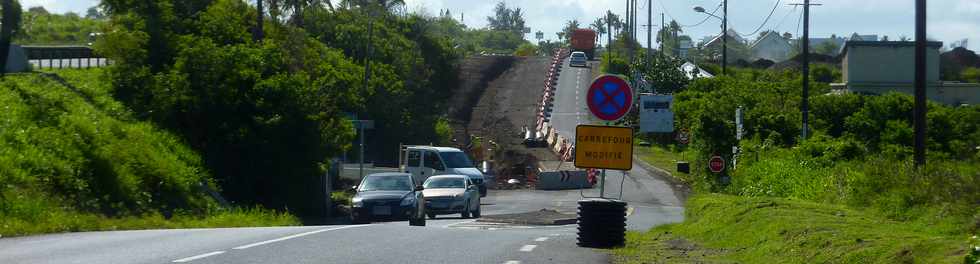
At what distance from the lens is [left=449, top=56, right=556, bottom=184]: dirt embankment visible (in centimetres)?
6362

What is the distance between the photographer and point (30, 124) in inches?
1226

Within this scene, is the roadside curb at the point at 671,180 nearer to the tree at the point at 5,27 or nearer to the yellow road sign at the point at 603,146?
the tree at the point at 5,27

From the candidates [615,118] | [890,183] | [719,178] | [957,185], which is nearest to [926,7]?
[890,183]

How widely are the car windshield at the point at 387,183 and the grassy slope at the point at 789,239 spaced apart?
11.9 m

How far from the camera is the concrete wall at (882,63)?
7294 centimetres

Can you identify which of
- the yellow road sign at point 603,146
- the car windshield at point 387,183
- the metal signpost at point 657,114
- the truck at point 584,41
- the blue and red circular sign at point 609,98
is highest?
the truck at point 584,41

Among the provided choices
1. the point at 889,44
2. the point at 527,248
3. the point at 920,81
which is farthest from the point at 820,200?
the point at 889,44

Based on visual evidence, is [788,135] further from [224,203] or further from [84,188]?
[84,188]

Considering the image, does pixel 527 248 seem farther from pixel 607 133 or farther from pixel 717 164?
pixel 717 164

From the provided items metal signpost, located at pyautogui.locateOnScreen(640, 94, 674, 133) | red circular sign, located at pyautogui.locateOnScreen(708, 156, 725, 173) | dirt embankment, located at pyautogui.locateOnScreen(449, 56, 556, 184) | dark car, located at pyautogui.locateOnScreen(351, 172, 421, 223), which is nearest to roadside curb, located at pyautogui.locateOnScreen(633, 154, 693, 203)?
metal signpost, located at pyautogui.locateOnScreen(640, 94, 674, 133)

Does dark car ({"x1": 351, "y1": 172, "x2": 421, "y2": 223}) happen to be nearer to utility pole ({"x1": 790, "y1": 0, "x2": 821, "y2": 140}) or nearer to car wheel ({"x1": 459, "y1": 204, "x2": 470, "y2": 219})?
car wheel ({"x1": 459, "y1": 204, "x2": 470, "y2": 219})

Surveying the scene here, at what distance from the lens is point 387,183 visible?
106 feet

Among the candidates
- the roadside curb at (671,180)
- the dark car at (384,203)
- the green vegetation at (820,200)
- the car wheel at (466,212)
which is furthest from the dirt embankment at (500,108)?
the dark car at (384,203)

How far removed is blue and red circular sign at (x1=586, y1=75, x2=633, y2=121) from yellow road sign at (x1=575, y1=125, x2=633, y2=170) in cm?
19
